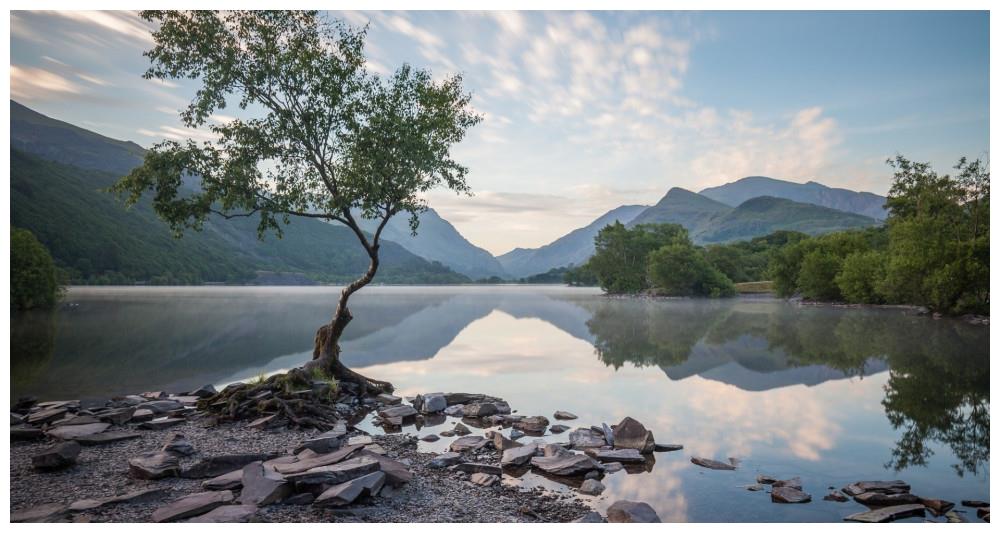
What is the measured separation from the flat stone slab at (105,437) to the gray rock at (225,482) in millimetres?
4694

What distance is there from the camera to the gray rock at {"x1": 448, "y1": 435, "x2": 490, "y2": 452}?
40.7 ft

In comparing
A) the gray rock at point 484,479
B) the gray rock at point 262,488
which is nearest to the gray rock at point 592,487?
the gray rock at point 484,479

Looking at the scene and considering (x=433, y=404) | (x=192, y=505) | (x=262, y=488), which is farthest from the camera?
(x=433, y=404)

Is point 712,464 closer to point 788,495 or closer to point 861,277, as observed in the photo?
point 788,495

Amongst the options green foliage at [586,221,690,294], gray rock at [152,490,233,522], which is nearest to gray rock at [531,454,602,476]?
gray rock at [152,490,233,522]

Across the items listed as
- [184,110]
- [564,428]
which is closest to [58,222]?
[184,110]

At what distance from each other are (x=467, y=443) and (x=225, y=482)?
5.21m

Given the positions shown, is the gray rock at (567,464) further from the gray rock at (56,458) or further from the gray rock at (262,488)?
the gray rock at (56,458)

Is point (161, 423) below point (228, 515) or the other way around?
below

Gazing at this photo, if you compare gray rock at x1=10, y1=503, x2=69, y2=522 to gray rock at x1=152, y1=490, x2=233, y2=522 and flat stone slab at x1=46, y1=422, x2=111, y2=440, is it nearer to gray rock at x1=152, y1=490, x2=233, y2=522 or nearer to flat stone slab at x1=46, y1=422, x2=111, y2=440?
gray rock at x1=152, y1=490, x2=233, y2=522

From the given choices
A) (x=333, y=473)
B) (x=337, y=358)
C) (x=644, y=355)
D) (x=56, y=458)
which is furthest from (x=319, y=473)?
(x=644, y=355)

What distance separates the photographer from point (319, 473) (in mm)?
8734

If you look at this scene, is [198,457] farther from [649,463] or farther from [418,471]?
[649,463]
